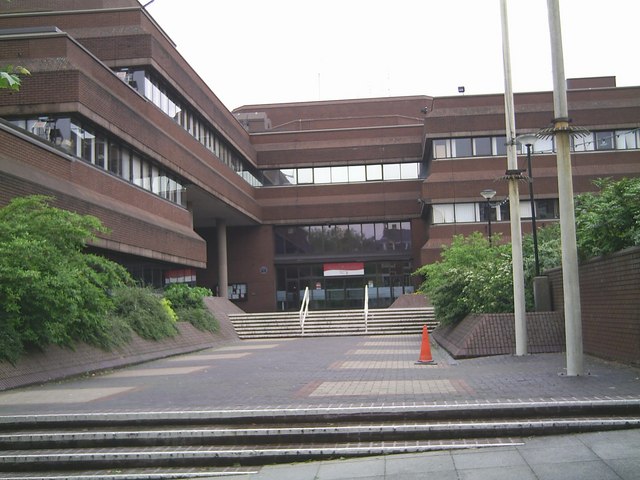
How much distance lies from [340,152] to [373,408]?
134 ft

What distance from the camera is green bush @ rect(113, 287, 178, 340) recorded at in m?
20.6

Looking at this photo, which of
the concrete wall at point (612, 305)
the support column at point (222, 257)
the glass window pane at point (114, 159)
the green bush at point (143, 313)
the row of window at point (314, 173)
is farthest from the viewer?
the support column at point (222, 257)

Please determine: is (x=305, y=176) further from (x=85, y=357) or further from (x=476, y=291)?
(x=85, y=357)

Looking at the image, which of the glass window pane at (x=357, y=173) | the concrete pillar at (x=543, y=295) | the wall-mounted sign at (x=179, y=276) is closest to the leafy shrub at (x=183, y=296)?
the wall-mounted sign at (x=179, y=276)

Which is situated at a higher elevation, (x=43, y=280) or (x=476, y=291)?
(x=43, y=280)

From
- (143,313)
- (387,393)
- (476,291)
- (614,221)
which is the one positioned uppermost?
(614,221)

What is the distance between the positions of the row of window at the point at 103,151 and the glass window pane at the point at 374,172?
18951 millimetres

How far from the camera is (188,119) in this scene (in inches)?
1387

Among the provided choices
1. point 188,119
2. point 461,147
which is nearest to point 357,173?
point 461,147

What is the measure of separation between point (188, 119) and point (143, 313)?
53.7 ft

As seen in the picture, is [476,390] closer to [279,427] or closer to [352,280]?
[279,427]

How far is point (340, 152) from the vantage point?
48.5 metres

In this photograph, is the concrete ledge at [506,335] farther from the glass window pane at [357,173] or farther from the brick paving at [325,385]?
the glass window pane at [357,173]

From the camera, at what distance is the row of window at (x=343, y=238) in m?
47.8
